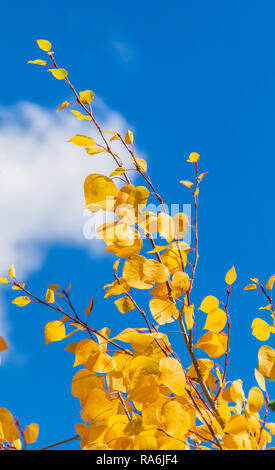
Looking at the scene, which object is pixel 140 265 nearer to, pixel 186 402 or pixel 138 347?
pixel 138 347

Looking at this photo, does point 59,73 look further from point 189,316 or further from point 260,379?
point 260,379

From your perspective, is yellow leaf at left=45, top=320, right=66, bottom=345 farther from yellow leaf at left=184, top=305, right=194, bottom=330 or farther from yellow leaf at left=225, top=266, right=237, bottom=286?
yellow leaf at left=225, top=266, right=237, bottom=286

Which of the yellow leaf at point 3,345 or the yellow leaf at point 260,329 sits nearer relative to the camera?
the yellow leaf at point 3,345

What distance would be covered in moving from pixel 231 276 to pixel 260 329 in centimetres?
15

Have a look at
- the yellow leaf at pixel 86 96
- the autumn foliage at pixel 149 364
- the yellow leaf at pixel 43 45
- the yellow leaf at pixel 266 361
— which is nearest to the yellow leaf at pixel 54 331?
the autumn foliage at pixel 149 364

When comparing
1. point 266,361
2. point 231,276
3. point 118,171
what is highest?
point 118,171

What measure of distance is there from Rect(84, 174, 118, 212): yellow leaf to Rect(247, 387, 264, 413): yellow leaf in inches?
19.1

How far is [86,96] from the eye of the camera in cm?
105

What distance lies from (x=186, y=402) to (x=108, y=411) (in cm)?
17

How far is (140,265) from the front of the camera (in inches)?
32.6

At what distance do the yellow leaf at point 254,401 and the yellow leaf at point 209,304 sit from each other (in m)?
0.19

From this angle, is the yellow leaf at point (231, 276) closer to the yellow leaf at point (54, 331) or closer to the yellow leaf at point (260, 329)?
the yellow leaf at point (260, 329)

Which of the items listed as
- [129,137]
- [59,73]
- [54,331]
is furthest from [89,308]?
[59,73]

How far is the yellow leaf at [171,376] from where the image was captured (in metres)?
0.73
